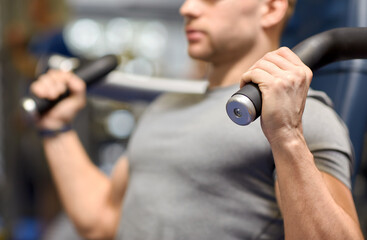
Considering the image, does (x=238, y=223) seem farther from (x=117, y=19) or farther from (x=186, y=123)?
(x=117, y=19)

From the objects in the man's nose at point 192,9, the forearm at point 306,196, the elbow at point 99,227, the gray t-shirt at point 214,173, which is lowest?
the elbow at point 99,227

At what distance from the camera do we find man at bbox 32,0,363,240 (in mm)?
449

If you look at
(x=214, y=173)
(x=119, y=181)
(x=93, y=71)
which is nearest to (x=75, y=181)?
(x=119, y=181)

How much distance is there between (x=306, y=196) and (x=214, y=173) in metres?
0.16

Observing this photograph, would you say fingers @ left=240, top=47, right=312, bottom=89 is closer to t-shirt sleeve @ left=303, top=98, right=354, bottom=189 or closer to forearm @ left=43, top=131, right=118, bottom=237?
t-shirt sleeve @ left=303, top=98, right=354, bottom=189

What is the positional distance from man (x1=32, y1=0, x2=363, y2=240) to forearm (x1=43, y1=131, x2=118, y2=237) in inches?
4.3

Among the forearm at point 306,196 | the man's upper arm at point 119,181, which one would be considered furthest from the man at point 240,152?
the man's upper arm at point 119,181

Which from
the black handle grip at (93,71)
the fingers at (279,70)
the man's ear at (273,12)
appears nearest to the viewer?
the fingers at (279,70)

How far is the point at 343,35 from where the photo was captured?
0.50 m

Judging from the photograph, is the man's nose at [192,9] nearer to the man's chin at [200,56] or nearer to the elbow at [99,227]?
the man's chin at [200,56]

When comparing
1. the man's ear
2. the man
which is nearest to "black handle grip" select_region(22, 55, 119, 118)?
the man

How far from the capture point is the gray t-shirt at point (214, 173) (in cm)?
53

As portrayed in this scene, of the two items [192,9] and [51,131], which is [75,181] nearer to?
[51,131]

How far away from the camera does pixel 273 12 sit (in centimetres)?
55
